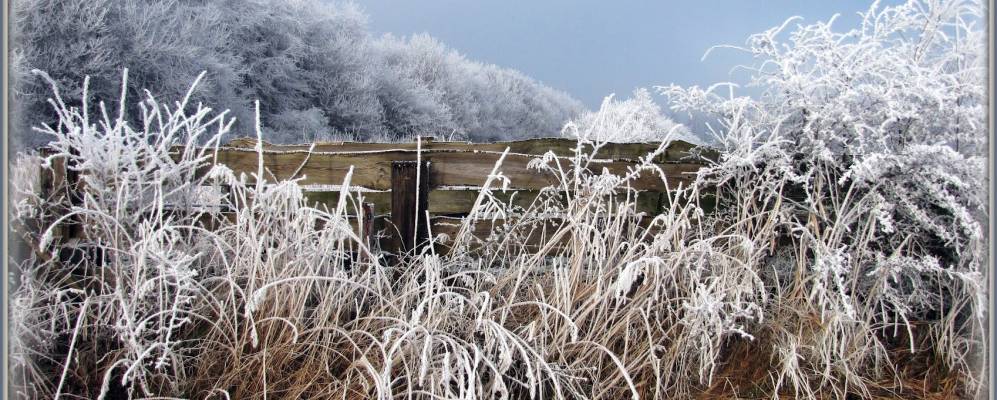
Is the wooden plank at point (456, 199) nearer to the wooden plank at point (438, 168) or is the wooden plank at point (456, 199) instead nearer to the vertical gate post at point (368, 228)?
the wooden plank at point (438, 168)

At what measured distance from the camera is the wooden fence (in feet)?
9.32

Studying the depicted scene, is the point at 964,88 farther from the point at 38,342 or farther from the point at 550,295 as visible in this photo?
the point at 38,342

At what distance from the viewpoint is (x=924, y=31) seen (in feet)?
8.42

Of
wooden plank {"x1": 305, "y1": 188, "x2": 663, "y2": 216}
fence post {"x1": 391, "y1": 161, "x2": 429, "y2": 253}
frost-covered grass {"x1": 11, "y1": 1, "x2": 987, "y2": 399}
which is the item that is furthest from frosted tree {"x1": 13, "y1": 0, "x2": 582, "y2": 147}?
frost-covered grass {"x1": 11, "y1": 1, "x2": 987, "y2": 399}

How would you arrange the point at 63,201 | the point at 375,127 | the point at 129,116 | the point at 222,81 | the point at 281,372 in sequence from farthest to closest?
the point at 375,127 → the point at 222,81 → the point at 129,116 → the point at 63,201 → the point at 281,372

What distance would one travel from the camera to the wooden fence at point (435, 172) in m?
2.84

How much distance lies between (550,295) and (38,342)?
1.59 metres

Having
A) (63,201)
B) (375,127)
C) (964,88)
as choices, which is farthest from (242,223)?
(375,127)

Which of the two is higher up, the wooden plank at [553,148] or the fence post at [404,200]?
the wooden plank at [553,148]

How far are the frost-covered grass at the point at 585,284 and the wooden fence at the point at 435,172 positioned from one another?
0.15 m

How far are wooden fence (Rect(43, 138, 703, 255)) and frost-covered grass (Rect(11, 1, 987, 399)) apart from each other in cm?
15

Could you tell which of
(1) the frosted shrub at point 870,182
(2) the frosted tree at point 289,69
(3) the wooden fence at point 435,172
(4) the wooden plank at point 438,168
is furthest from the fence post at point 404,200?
(2) the frosted tree at point 289,69

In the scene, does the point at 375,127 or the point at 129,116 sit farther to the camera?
the point at 375,127

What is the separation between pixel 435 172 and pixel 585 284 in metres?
0.94
